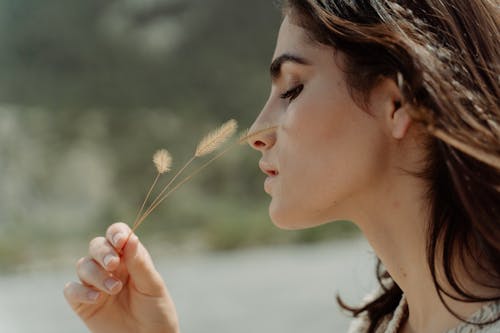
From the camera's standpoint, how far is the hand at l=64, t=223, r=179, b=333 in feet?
5.63

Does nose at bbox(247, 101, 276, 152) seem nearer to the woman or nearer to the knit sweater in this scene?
the woman

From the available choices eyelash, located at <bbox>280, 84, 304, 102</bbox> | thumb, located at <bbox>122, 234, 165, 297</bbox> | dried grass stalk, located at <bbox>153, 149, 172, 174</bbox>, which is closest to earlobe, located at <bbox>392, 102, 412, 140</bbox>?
eyelash, located at <bbox>280, 84, 304, 102</bbox>

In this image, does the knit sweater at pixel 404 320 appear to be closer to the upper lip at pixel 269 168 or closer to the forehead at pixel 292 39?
the upper lip at pixel 269 168

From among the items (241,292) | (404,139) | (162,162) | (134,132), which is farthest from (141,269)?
(134,132)

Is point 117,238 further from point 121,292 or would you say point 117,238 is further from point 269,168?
point 269,168

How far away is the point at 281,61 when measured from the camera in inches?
64.4

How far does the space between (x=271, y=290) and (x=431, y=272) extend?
15.0ft

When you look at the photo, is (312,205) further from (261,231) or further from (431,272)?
(261,231)

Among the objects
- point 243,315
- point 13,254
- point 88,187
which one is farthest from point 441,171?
point 88,187

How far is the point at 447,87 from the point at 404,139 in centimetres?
15

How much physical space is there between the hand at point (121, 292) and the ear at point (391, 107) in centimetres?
57

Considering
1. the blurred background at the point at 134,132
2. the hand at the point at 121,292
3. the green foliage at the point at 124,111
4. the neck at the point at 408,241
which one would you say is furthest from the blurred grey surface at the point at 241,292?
the neck at the point at 408,241

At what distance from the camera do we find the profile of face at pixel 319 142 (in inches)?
61.1

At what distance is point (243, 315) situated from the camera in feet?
18.3
